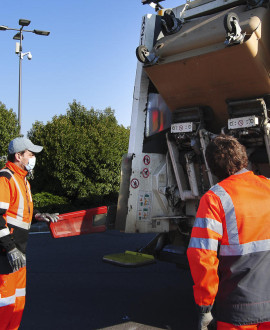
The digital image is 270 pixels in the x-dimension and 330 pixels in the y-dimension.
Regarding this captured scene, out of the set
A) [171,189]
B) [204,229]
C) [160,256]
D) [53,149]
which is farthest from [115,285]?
[53,149]

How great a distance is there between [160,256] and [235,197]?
8.50 ft

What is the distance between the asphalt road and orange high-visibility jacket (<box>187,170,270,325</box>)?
201cm

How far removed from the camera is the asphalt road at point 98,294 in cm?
386

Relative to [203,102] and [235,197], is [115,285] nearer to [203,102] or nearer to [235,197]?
[203,102]

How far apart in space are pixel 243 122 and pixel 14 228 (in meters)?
2.33

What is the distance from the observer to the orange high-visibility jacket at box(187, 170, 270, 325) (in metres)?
1.84

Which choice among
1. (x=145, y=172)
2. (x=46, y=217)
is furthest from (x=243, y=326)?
(x=145, y=172)

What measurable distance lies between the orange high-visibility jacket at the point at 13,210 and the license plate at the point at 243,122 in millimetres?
2059

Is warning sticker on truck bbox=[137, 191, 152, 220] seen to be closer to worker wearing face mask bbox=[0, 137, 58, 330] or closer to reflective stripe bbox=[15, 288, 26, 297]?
worker wearing face mask bbox=[0, 137, 58, 330]

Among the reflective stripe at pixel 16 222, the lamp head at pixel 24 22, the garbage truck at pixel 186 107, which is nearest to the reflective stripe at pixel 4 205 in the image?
the reflective stripe at pixel 16 222

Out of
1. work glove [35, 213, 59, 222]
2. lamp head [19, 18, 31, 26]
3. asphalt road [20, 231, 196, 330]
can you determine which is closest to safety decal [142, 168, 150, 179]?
work glove [35, 213, 59, 222]

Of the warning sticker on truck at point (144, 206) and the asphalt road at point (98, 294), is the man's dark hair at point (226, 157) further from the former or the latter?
the warning sticker on truck at point (144, 206)

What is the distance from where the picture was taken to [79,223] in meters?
4.29

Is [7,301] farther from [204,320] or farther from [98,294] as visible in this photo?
[98,294]
